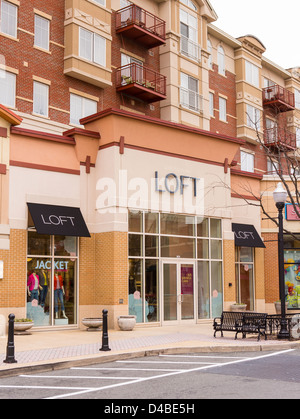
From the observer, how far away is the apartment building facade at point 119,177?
61.4ft

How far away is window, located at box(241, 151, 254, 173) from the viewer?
122 feet

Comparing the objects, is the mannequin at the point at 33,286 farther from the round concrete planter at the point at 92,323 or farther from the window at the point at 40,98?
the window at the point at 40,98

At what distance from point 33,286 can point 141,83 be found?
43.6 feet

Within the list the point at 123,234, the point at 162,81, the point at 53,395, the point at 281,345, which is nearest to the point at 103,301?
the point at 123,234

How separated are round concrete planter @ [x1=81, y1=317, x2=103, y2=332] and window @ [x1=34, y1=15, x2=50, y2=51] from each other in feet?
43.2

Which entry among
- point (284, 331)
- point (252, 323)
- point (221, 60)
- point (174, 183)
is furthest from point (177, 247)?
point (221, 60)

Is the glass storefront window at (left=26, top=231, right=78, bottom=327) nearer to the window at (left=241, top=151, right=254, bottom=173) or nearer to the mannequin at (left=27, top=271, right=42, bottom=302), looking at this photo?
the mannequin at (left=27, top=271, right=42, bottom=302)

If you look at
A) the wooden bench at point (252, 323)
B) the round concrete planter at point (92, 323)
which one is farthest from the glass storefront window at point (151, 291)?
the wooden bench at point (252, 323)

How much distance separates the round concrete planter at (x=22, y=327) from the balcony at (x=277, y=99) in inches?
1054

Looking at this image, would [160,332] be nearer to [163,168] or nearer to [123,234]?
[123,234]

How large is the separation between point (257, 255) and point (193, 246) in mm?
5874

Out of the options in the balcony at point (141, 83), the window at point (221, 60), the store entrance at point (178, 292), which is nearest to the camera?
the store entrance at point (178, 292)

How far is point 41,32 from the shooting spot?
25.1m

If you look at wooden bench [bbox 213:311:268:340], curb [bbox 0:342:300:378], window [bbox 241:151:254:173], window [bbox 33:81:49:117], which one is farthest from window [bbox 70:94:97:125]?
curb [bbox 0:342:300:378]
